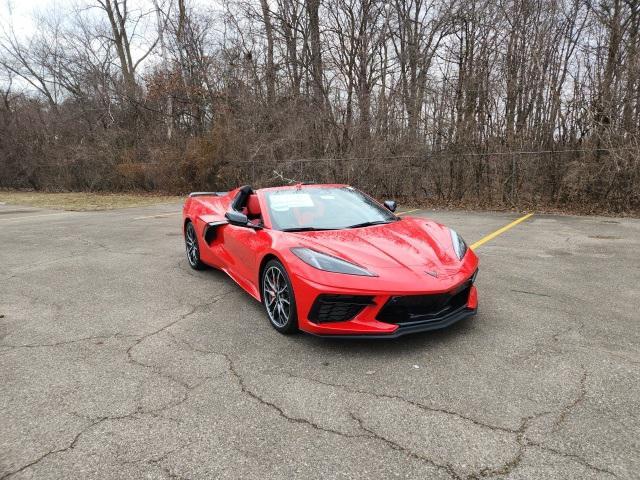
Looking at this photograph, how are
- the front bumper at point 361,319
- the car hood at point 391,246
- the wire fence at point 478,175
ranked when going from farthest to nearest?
the wire fence at point 478,175, the car hood at point 391,246, the front bumper at point 361,319

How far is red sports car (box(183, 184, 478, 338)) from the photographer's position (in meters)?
3.07

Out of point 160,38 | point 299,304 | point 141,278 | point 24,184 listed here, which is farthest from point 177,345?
point 24,184

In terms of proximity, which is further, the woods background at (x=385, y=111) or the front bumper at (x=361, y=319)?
the woods background at (x=385, y=111)

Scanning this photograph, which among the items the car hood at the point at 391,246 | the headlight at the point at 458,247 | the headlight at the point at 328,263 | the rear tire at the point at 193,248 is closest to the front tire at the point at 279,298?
the headlight at the point at 328,263

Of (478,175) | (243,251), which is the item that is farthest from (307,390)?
(478,175)

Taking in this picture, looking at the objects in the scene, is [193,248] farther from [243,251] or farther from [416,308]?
[416,308]

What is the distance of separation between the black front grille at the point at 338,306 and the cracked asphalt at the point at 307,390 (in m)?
0.27

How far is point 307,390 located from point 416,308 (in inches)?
38.6

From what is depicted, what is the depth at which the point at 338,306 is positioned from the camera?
3107 mm

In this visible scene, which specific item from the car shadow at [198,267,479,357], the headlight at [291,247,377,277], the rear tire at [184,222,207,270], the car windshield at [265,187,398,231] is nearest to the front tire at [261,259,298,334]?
the car shadow at [198,267,479,357]

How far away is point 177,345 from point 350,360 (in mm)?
1376

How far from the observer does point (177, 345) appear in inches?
133

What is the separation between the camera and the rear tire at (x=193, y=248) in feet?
18.6

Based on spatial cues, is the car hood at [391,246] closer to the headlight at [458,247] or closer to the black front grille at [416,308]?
the headlight at [458,247]
